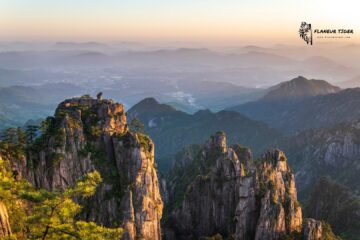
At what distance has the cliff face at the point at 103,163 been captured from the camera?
92625 mm

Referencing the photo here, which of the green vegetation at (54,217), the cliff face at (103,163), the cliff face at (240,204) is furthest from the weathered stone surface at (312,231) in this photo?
the green vegetation at (54,217)

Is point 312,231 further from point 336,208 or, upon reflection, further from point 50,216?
point 336,208

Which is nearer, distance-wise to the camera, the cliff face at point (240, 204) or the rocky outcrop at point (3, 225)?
the rocky outcrop at point (3, 225)

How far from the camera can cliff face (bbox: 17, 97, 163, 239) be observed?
3647 inches

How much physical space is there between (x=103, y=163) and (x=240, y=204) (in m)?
38.3

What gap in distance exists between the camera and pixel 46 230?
121 feet

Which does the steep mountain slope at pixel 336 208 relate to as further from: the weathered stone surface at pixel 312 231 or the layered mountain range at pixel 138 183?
the weathered stone surface at pixel 312 231

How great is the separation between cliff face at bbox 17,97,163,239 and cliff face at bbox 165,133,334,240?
956 inches

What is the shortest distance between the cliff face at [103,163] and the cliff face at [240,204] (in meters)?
24.3

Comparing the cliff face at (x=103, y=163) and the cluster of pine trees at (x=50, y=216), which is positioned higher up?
the cluster of pine trees at (x=50, y=216)

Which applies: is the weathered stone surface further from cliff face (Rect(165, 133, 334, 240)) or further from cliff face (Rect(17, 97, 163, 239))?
cliff face (Rect(17, 97, 163, 239))

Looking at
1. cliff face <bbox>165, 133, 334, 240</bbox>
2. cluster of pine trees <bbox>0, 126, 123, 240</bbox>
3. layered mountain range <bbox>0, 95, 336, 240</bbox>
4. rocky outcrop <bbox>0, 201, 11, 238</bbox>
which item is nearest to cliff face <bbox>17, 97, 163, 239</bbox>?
layered mountain range <bbox>0, 95, 336, 240</bbox>

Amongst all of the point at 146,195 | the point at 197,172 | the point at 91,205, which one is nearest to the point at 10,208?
the point at 91,205

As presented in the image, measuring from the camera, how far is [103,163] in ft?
327
